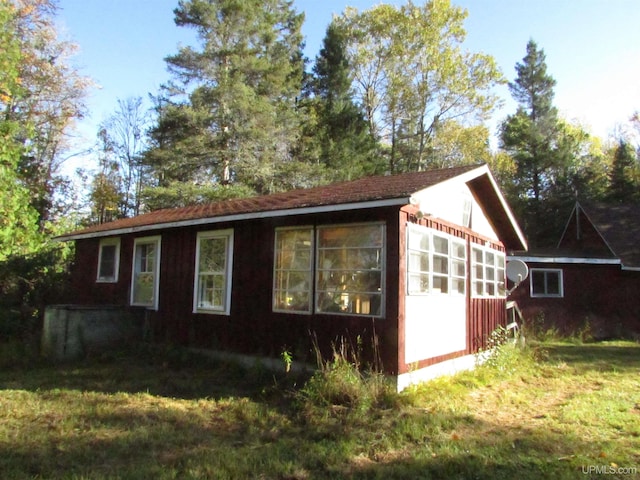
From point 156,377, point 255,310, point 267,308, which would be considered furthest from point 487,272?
point 156,377

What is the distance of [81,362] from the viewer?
897cm

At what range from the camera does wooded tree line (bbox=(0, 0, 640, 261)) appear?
832 inches

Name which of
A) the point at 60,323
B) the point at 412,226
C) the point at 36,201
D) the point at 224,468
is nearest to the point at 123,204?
the point at 36,201

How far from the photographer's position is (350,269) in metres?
7.49

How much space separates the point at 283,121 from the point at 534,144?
19476 mm

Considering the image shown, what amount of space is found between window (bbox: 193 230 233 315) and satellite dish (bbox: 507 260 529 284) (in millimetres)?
7498

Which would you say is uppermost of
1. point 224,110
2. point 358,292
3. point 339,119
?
point 339,119

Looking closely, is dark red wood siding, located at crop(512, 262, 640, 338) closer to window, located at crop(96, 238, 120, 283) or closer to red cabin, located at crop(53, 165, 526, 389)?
red cabin, located at crop(53, 165, 526, 389)

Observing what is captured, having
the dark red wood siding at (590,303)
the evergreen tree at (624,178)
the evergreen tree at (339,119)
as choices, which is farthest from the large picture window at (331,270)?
the evergreen tree at (624,178)

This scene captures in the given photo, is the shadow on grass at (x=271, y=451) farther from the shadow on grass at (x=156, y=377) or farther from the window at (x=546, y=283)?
the window at (x=546, y=283)

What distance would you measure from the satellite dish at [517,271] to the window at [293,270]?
6.79 metres

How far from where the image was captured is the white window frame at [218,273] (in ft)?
29.6

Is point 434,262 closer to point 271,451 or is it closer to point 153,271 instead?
point 271,451

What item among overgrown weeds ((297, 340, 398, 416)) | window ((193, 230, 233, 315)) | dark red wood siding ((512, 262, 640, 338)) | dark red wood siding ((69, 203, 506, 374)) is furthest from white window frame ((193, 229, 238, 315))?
dark red wood siding ((512, 262, 640, 338))
